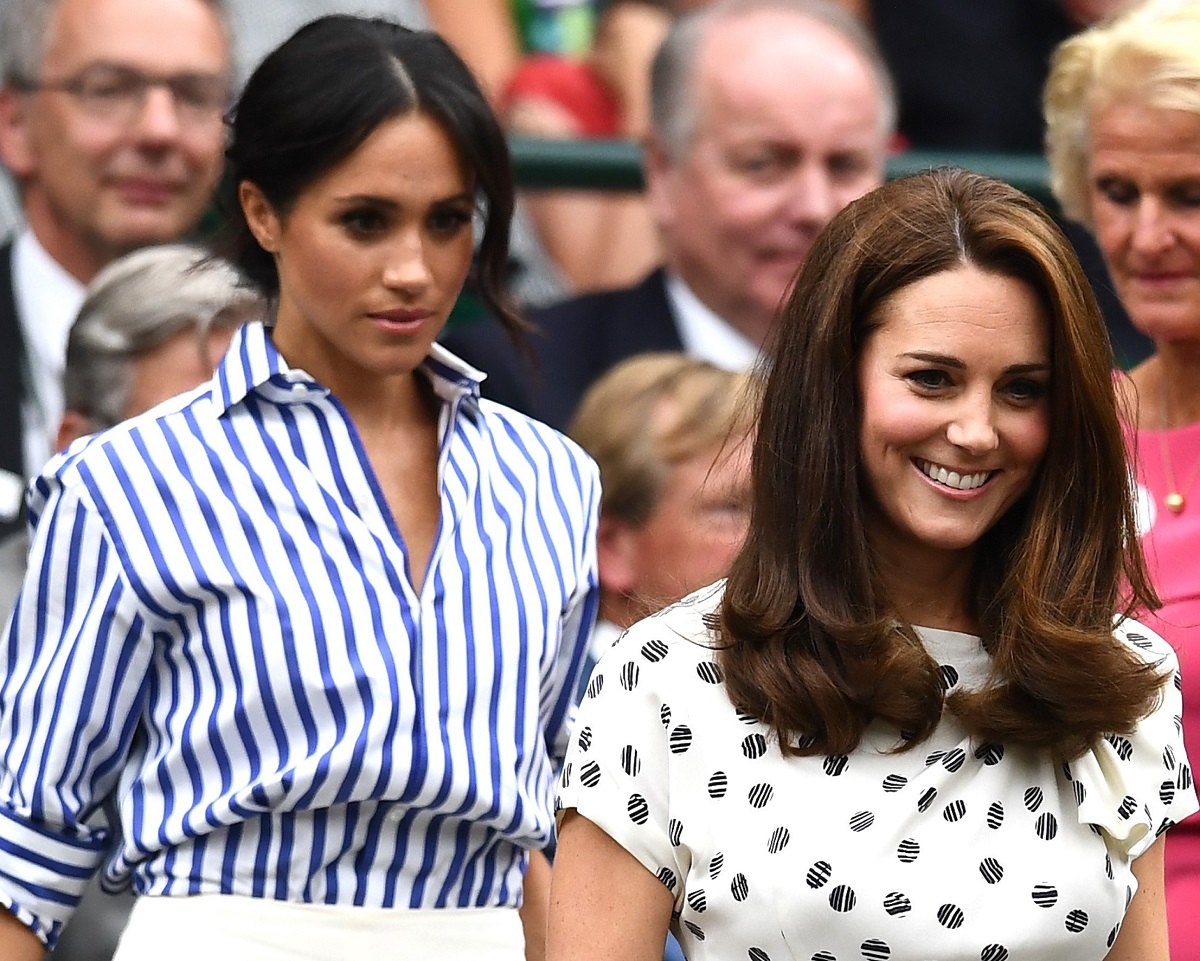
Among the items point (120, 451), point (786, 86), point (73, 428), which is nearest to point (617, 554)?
point (73, 428)

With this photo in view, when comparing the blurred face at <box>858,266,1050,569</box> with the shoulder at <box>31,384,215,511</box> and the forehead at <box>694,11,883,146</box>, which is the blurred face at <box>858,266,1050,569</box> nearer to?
the shoulder at <box>31,384,215,511</box>

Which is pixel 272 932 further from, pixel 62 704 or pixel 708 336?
pixel 708 336

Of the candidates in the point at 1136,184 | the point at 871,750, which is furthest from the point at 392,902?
the point at 1136,184

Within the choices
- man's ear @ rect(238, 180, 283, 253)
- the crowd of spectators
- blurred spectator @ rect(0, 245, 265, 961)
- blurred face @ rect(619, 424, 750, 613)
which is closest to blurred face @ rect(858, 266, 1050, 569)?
the crowd of spectators

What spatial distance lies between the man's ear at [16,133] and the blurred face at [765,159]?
138 cm

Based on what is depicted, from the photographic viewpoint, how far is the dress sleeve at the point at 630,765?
8.20 feet

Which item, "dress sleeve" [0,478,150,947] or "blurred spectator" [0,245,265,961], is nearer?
"dress sleeve" [0,478,150,947]

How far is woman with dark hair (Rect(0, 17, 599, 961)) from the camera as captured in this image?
2855 millimetres

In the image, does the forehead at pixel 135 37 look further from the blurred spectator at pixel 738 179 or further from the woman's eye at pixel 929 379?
the woman's eye at pixel 929 379

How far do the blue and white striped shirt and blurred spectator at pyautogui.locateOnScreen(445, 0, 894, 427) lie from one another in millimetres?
1940

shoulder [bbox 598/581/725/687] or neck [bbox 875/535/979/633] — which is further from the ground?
neck [bbox 875/535/979/633]

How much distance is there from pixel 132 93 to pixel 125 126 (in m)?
0.07

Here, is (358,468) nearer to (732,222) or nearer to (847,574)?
(847,574)

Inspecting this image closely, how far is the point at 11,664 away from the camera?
2.97 metres
